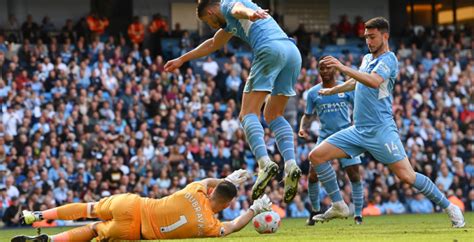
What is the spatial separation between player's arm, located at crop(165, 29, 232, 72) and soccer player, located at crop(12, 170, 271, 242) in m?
1.60

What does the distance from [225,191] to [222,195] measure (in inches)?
2.5

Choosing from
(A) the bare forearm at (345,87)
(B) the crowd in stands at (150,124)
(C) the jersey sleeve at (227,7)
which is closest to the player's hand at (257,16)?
(C) the jersey sleeve at (227,7)

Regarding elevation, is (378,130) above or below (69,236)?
above

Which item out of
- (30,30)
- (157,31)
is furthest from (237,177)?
(157,31)

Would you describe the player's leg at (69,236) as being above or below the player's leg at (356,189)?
above

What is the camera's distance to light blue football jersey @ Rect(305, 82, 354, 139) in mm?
18508

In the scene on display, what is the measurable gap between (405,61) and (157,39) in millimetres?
6847

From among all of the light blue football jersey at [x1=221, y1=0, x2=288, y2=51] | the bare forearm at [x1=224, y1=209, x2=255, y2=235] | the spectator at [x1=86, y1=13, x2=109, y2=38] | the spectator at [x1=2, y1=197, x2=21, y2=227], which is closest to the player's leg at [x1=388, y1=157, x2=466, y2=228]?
the bare forearm at [x1=224, y1=209, x2=255, y2=235]

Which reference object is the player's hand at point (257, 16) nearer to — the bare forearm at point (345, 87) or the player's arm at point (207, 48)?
the player's arm at point (207, 48)

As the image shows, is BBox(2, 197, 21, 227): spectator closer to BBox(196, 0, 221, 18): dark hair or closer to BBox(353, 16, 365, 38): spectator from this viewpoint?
BBox(196, 0, 221, 18): dark hair

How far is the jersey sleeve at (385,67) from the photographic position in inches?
582

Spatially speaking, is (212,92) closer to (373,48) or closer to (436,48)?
(436,48)

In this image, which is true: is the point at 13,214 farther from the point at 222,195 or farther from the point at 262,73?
the point at 262,73

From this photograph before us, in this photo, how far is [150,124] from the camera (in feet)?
90.7
